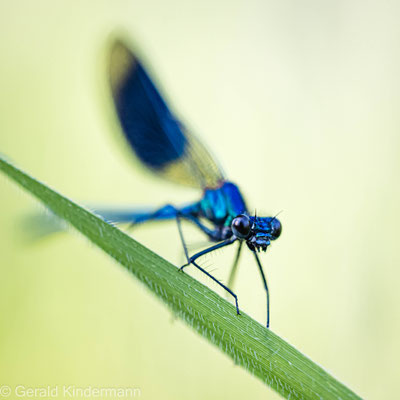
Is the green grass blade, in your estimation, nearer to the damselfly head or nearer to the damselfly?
the damselfly head

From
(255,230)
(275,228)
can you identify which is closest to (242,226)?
(255,230)

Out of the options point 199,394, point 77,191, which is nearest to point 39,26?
point 77,191

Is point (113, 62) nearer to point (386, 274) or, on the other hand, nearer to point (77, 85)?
point (77, 85)

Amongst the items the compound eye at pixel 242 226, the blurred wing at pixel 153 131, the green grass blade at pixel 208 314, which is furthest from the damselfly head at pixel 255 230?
the green grass blade at pixel 208 314

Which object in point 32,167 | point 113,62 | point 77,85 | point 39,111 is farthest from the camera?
point 77,85

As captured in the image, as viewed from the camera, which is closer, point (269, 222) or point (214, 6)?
point (269, 222)

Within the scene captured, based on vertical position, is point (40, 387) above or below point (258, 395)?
below
